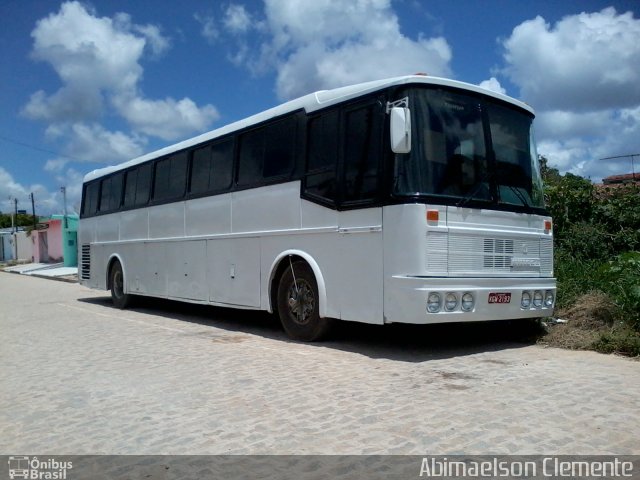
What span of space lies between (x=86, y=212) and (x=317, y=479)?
14.4 meters

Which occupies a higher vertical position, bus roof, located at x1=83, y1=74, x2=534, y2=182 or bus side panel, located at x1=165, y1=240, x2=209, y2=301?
bus roof, located at x1=83, y1=74, x2=534, y2=182

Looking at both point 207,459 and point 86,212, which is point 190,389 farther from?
point 86,212

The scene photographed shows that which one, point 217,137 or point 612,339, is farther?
point 217,137

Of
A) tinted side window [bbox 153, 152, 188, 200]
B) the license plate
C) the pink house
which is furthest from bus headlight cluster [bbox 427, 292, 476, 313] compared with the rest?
the pink house

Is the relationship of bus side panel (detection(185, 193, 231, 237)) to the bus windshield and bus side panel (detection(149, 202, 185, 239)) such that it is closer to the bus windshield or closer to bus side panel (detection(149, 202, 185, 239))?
bus side panel (detection(149, 202, 185, 239))

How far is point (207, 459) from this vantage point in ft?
13.7

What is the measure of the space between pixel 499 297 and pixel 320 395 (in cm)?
280

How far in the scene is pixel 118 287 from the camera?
1470 centimetres

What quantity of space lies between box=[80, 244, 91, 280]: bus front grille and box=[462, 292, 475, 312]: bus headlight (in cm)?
1193

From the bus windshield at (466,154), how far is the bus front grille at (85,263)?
1164 cm

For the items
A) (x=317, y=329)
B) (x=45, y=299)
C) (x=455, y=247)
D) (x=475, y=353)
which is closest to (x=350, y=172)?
(x=455, y=247)

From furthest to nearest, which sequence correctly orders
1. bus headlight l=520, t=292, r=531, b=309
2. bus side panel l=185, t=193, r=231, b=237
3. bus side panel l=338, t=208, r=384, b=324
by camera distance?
1. bus side panel l=185, t=193, r=231, b=237
2. bus headlight l=520, t=292, r=531, b=309
3. bus side panel l=338, t=208, r=384, b=324

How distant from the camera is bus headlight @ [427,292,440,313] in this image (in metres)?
6.79

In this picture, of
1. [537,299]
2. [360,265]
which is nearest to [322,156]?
[360,265]
